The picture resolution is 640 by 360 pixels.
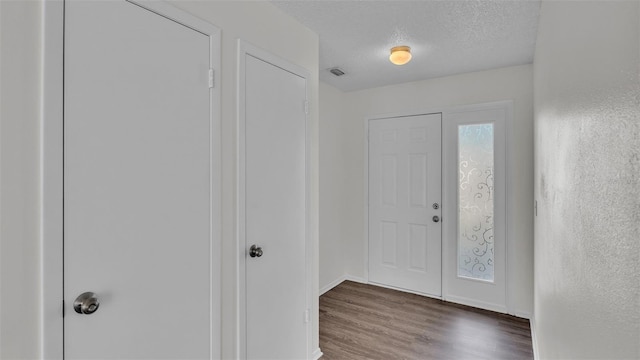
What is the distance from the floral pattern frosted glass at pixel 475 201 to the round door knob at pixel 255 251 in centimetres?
232

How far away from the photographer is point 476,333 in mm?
2668

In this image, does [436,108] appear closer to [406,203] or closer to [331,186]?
[406,203]

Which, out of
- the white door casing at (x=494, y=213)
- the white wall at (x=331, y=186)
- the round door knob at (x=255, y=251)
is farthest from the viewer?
the white wall at (x=331, y=186)

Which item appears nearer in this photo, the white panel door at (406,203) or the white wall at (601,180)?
the white wall at (601,180)

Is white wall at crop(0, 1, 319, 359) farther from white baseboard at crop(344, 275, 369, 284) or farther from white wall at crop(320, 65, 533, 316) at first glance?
white baseboard at crop(344, 275, 369, 284)

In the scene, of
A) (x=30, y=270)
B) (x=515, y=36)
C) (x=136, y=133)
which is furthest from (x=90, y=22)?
(x=515, y=36)

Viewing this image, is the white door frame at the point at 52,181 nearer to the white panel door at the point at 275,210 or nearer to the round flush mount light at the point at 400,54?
the white panel door at the point at 275,210

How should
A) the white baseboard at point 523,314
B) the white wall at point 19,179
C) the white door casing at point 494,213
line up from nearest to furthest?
the white wall at point 19,179 → the white baseboard at point 523,314 → the white door casing at point 494,213

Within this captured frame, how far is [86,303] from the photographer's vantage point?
1070mm

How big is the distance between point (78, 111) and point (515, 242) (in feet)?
11.3

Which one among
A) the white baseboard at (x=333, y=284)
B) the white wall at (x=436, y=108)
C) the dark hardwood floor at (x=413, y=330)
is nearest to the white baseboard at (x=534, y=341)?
the dark hardwood floor at (x=413, y=330)

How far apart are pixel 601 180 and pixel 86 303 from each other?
1.50m

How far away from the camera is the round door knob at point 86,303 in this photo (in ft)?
3.46

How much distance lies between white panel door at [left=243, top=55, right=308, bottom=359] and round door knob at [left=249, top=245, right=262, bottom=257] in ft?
0.06
